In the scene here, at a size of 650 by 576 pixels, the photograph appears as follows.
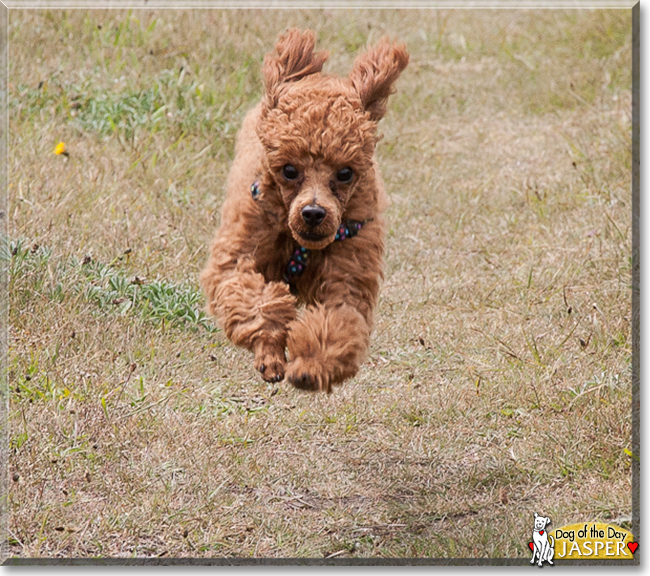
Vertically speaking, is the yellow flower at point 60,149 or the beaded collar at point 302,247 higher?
the yellow flower at point 60,149

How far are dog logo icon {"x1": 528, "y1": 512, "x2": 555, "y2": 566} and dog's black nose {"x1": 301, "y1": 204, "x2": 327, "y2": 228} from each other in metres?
1.88

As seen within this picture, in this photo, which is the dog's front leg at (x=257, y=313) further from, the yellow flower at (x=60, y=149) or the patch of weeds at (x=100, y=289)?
the yellow flower at (x=60, y=149)

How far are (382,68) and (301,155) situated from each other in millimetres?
677

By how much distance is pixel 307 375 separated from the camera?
4305 millimetres

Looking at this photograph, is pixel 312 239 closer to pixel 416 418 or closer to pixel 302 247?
pixel 302 247

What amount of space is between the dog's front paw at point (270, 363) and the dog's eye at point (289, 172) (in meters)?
0.78

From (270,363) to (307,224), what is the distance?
2.06 ft

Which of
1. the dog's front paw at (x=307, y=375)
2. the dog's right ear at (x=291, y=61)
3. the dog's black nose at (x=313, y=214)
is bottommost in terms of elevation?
the dog's front paw at (x=307, y=375)

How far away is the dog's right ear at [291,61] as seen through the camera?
4902mm

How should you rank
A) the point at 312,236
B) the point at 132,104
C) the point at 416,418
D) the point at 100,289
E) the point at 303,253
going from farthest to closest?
the point at 132,104, the point at 100,289, the point at 416,418, the point at 303,253, the point at 312,236

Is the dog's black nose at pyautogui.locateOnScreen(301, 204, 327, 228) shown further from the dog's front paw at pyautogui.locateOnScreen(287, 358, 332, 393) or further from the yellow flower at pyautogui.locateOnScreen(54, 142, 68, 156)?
the yellow flower at pyautogui.locateOnScreen(54, 142, 68, 156)

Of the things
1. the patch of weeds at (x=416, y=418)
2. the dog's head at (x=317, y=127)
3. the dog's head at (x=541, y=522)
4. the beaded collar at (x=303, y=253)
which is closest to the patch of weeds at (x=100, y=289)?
the patch of weeds at (x=416, y=418)

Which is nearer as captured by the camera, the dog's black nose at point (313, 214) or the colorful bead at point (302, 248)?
the dog's black nose at point (313, 214)

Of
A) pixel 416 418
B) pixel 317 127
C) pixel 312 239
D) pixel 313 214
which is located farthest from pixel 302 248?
pixel 416 418
